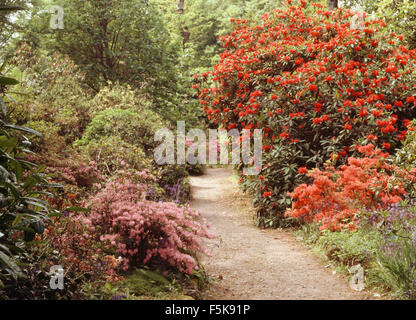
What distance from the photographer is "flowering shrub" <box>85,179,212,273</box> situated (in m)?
3.85

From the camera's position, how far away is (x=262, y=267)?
4898 mm

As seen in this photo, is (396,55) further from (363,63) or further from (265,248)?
(265,248)

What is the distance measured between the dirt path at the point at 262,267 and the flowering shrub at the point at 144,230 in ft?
1.48

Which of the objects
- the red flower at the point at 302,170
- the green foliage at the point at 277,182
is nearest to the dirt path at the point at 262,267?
the green foliage at the point at 277,182

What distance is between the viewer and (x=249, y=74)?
8234 millimetres

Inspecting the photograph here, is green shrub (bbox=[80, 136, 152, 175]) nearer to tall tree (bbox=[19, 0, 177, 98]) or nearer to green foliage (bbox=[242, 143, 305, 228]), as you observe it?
green foliage (bbox=[242, 143, 305, 228])

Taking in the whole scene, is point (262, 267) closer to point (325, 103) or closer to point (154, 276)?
point (154, 276)

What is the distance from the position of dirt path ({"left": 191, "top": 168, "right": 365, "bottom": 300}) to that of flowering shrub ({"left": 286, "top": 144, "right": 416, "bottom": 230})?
1.75 ft

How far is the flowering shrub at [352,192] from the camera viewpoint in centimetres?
520

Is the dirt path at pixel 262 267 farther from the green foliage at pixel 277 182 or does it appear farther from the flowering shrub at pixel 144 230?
the flowering shrub at pixel 144 230

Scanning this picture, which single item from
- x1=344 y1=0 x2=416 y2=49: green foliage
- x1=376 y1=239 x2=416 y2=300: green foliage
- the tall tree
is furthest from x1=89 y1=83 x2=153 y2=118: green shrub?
x1=376 y1=239 x2=416 y2=300: green foliage
